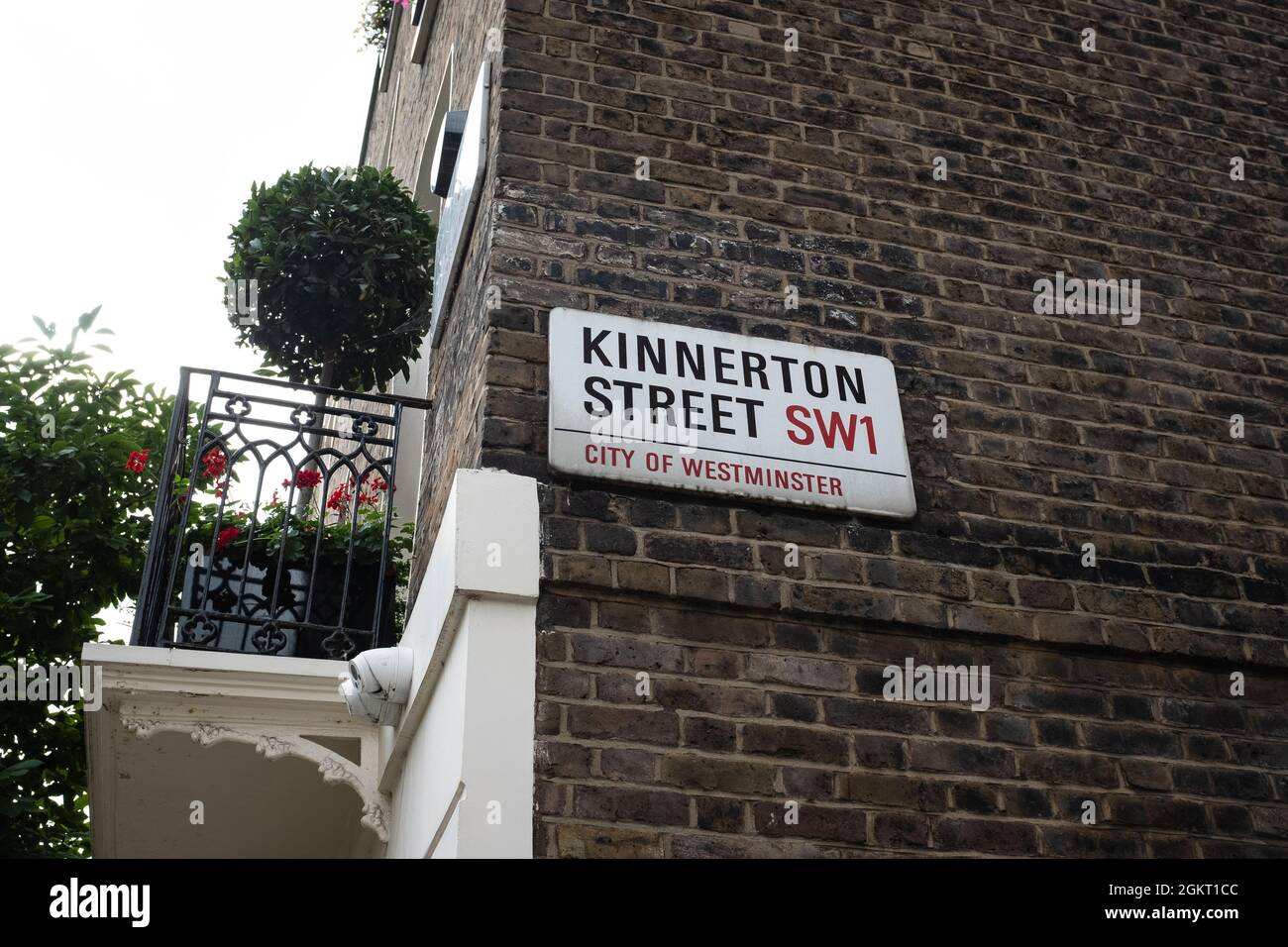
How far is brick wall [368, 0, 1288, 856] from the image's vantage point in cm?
360

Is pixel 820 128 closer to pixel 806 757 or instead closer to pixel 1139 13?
pixel 1139 13

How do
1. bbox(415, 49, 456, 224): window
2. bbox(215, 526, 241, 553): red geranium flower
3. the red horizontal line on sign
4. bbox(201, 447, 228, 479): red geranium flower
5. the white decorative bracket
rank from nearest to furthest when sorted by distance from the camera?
the red horizontal line on sign, the white decorative bracket, bbox(215, 526, 241, 553): red geranium flower, bbox(201, 447, 228, 479): red geranium flower, bbox(415, 49, 456, 224): window

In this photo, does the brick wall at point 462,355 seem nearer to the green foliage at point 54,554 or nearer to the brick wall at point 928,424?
the brick wall at point 928,424

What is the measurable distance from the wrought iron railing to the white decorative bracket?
381 millimetres

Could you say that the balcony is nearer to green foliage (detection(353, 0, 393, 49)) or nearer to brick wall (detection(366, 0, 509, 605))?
brick wall (detection(366, 0, 509, 605))

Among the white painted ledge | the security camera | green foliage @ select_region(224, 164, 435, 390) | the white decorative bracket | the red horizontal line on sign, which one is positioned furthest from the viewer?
green foliage @ select_region(224, 164, 435, 390)

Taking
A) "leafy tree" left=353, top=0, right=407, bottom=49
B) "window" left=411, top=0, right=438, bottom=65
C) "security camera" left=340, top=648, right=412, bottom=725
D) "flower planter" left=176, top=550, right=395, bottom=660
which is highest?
"leafy tree" left=353, top=0, right=407, bottom=49

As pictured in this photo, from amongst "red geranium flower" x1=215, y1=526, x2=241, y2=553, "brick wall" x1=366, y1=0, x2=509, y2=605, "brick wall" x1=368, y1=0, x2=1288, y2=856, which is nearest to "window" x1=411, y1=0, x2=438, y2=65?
"brick wall" x1=366, y1=0, x2=509, y2=605

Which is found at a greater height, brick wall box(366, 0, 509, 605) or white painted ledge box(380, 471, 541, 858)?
brick wall box(366, 0, 509, 605)

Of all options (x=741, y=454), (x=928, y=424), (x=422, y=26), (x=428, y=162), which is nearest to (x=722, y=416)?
(x=741, y=454)

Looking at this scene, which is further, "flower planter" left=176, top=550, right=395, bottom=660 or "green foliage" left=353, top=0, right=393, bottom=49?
"green foliage" left=353, top=0, right=393, bottom=49
